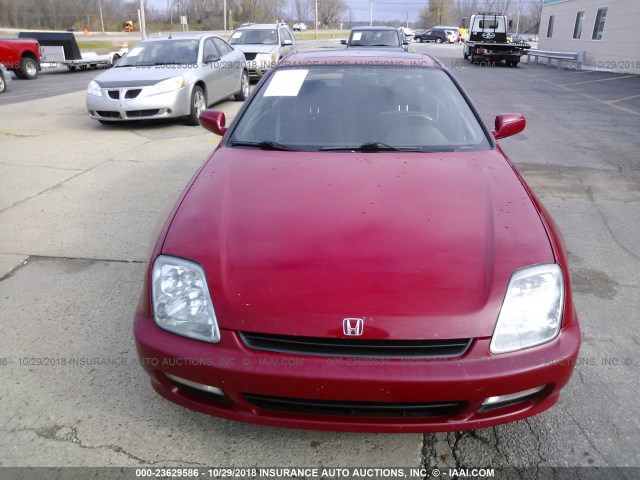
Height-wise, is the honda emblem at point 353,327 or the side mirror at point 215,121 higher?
the side mirror at point 215,121

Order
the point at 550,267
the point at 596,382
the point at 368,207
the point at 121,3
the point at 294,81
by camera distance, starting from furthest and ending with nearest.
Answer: the point at 121,3 < the point at 294,81 < the point at 596,382 < the point at 368,207 < the point at 550,267

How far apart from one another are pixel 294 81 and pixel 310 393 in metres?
Answer: 2.38

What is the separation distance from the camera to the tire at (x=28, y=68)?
1739 centimetres

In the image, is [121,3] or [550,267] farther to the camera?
[121,3]

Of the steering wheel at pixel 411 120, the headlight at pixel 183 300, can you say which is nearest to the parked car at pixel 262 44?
the steering wheel at pixel 411 120

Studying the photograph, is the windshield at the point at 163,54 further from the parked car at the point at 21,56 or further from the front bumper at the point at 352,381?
the parked car at the point at 21,56

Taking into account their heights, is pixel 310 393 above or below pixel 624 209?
above

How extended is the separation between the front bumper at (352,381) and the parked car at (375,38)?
1384 centimetres

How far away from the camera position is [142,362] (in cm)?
203

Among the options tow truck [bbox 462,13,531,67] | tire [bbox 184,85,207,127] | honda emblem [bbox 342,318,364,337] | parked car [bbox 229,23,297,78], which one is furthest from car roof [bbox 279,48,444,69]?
tow truck [bbox 462,13,531,67]

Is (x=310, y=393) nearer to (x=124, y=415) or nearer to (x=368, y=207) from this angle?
(x=368, y=207)

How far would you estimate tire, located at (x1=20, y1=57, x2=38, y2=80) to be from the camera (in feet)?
57.1

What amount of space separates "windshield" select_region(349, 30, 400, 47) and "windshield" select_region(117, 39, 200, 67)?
6417mm

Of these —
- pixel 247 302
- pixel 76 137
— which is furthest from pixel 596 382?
pixel 76 137
